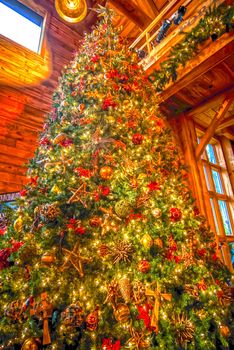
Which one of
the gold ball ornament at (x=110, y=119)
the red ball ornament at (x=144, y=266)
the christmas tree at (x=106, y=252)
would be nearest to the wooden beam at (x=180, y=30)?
the christmas tree at (x=106, y=252)

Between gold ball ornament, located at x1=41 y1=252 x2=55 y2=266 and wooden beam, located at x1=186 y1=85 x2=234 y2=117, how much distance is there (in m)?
3.30

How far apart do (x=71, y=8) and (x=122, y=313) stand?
400 cm

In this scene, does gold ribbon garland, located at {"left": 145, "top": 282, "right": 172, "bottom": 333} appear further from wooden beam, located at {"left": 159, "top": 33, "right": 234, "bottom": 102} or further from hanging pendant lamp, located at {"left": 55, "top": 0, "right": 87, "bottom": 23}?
hanging pendant lamp, located at {"left": 55, "top": 0, "right": 87, "bottom": 23}

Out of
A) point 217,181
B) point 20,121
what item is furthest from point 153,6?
point 217,181

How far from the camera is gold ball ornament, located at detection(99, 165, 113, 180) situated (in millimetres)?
1943

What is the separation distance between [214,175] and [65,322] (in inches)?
165

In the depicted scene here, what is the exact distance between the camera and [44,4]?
435cm

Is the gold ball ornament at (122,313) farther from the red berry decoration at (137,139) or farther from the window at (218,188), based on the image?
the window at (218,188)

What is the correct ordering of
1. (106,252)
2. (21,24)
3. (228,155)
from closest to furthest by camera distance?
(106,252) → (21,24) → (228,155)

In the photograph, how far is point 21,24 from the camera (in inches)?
153

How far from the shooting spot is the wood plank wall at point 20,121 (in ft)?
9.80

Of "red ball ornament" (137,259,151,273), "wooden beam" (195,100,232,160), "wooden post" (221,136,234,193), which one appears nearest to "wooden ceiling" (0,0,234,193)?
"wooden beam" (195,100,232,160)

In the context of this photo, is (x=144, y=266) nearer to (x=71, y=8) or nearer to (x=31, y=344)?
(x=31, y=344)

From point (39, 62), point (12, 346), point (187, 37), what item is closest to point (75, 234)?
point (12, 346)
